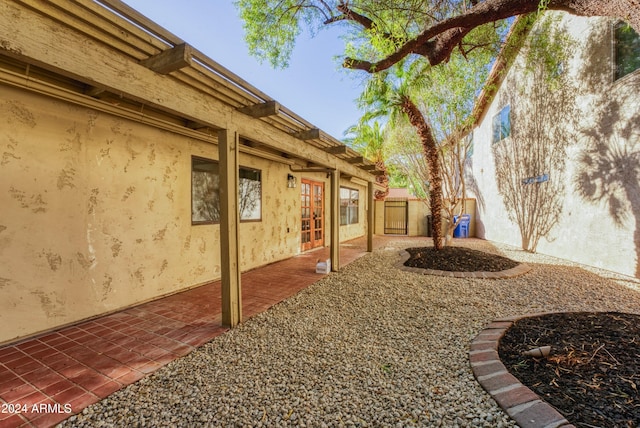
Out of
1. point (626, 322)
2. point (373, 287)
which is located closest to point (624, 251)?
point (626, 322)

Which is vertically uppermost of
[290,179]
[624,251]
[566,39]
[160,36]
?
[566,39]

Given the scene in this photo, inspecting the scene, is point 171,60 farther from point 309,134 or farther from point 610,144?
point 610,144

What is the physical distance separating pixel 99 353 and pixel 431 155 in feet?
22.7

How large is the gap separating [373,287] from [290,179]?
3.53 metres

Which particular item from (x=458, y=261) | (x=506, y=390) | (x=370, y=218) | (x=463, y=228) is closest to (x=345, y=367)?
(x=506, y=390)

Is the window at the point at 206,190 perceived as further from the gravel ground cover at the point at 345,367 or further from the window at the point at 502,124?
the window at the point at 502,124

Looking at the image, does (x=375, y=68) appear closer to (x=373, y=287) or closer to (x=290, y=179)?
(x=290, y=179)

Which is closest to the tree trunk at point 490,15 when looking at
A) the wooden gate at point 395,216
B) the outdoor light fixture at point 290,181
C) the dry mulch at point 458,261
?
the outdoor light fixture at point 290,181

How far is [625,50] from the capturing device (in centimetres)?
522

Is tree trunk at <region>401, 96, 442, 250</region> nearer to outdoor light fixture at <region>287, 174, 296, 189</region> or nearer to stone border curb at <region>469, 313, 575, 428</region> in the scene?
outdoor light fixture at <region>287, 174, 296, 189</region>

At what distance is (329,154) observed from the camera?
5500 mm

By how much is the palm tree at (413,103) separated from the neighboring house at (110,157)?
10.7ft

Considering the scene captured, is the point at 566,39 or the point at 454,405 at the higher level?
the point at 566,39

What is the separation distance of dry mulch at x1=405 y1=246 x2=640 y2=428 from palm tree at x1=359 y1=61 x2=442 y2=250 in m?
3.95
